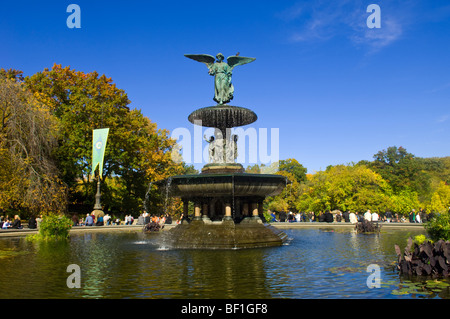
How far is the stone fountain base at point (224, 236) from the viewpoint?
38.2 ft

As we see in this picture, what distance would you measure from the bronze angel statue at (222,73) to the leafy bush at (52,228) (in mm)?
8680

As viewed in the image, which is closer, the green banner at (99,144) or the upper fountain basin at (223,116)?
the upper fountain basin at (223,116)

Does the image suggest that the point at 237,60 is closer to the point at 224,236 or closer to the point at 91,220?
the point at 224,236

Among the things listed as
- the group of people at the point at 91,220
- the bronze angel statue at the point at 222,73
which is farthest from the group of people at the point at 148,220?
the bronze angel statue at the point at 222,73

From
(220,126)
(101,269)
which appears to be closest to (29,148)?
(220,126)

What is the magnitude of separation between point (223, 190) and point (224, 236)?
168cm

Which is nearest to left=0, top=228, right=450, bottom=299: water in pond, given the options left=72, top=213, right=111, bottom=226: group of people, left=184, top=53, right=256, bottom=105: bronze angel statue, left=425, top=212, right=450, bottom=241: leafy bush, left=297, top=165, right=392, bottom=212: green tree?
left=425, top=212, right=450, bottom=241: leafy bush

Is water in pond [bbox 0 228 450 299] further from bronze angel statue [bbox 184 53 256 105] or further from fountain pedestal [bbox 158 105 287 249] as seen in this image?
bronze angel statue [bbox 184 53 256 105]

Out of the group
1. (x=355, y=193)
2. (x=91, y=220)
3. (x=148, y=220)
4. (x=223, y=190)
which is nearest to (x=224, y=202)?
(x=223, y=190)

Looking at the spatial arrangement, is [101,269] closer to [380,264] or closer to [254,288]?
[254,288]

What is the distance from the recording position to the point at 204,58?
601 inches

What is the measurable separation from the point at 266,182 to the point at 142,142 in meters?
23.8

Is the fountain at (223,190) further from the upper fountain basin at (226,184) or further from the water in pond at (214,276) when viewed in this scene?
the water in pond at (214,276)

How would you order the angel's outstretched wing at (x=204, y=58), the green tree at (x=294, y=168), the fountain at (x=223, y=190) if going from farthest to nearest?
the green tree at (x=294, y=168) → the angel's outstretched wing at (x=204, y=58) → the fountain at (x=223, y=190)
